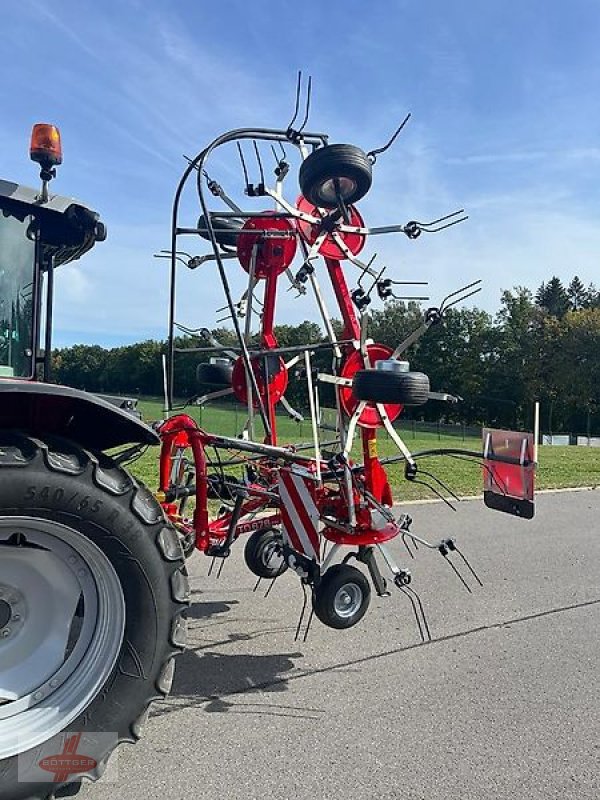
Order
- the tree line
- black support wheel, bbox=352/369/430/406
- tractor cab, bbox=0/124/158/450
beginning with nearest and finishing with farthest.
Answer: tractor cab, bbox=0/124/158/450 → black support wheel, bbox=352/369/430/406 → the tree line

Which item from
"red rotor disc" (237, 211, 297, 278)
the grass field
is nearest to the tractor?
"red rotor disc" (237, 211, 297, 278)

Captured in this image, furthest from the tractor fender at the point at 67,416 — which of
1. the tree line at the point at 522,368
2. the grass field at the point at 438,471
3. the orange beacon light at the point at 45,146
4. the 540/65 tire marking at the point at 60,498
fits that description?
the tree line at the point at 522,368

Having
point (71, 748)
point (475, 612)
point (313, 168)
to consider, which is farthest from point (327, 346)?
point (71, 748)

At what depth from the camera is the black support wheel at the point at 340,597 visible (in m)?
3.71

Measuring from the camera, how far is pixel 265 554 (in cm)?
475

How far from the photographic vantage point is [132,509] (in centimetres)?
253

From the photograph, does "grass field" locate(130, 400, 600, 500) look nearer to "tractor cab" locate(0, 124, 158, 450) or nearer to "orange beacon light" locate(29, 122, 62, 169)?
"tractor cab" locate(0, 124, 158, 450)

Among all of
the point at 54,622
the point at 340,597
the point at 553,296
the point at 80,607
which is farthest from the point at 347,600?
the point at 553,296

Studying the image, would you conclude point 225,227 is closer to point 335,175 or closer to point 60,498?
point 335,175

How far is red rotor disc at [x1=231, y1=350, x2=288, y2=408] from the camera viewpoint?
4617mm

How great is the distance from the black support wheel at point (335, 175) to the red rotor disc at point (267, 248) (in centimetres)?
55

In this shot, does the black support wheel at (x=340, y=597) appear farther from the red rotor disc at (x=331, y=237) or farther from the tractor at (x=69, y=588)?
the red rotor disc at (x=331, y=237)

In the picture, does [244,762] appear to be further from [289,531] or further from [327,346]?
[327,346]

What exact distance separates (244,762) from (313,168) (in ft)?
9.81
